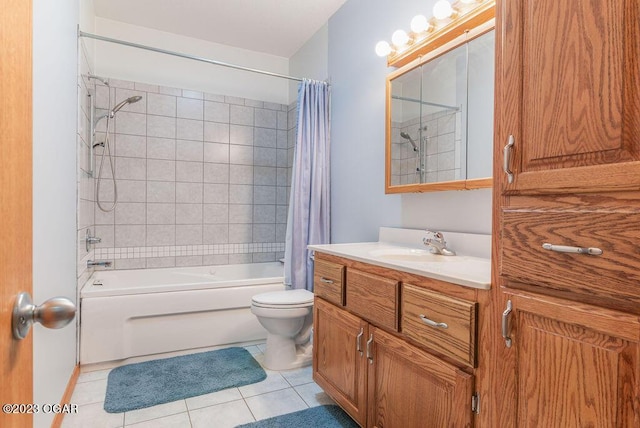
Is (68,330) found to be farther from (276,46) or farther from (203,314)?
(276,46)

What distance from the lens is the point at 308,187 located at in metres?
2.67

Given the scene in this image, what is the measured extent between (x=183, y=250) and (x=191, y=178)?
2.22ft

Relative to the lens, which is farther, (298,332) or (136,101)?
(136,101)

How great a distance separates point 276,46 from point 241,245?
197 centimetres

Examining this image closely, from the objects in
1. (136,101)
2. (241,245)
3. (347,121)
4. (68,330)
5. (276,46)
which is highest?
(276,46)

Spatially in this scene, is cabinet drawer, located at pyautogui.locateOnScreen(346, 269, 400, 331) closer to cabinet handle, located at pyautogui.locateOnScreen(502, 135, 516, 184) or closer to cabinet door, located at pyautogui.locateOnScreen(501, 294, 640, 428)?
cabinet door, located at pyautogui.locateOnScreen(501, 294, 640, 428)

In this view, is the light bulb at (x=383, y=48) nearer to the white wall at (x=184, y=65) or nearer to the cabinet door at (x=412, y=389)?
the cabinet door at (x=412, y=389)

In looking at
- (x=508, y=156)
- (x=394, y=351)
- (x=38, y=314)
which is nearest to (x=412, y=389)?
(x=394, y=351)

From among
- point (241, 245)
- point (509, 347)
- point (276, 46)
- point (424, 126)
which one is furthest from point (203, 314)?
point (276, 46)

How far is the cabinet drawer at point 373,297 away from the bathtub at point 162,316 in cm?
129

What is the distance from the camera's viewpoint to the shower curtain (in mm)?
2627

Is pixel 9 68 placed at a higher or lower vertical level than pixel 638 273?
higher

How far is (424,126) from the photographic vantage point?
1894 mm

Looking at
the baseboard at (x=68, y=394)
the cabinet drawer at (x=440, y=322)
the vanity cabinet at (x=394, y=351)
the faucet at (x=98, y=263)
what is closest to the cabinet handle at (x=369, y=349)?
the vanity cabinet at (x=394, y=351)
